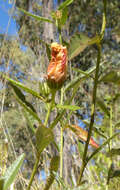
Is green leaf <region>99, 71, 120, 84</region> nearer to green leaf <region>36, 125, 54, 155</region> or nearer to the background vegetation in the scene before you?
the background vegetation

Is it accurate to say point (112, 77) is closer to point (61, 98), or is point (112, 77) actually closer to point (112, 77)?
point (112, 77)

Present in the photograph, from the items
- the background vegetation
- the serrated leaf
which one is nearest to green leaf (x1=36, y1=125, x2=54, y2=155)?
the background vegetation

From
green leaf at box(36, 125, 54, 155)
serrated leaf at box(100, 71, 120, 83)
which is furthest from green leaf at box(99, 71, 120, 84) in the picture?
green leaf at box(36, 125, 54, 155)

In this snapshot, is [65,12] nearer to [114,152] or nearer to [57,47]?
[57,47]

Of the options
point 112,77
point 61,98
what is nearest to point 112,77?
point 112,77

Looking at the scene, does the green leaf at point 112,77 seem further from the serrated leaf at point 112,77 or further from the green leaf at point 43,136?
the green leaf at point 43,136

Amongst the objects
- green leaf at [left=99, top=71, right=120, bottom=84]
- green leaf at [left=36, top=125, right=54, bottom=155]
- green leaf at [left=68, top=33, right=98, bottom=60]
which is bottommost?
green leaf at [left=36, top=125, right=54, bottom=155]

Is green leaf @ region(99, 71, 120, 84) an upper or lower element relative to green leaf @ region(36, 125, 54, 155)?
upper
